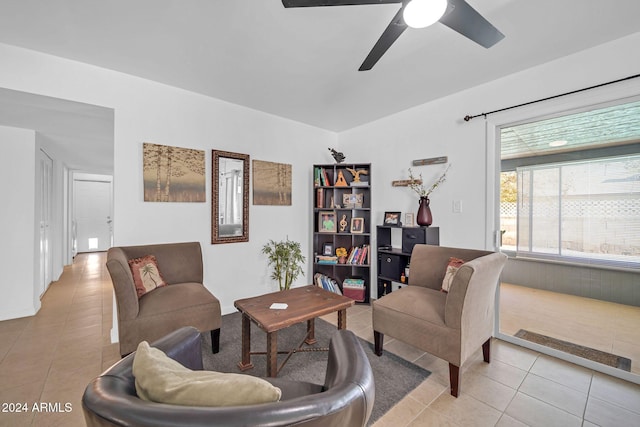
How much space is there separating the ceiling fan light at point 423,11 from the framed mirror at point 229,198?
8.09 feet

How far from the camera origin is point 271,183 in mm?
3637

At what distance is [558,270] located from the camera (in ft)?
11.0

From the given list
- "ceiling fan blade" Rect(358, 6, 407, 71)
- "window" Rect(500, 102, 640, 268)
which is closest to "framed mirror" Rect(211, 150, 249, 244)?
"ceiling fan blade" Rect(358, 6, 407, 71)

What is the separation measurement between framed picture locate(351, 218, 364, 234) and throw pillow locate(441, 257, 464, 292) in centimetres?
153

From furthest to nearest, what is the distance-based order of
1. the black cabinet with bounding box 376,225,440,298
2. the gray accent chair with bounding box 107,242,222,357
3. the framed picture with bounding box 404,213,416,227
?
the framed picture with bounding box 404,213,416,227, the black cabinet with bounding box 376,225,440,298, the gray accent chair with bounding box 107,242,222,357

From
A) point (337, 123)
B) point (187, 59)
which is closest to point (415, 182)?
point (337, 123)

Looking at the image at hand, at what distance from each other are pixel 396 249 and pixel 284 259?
150 centimetres

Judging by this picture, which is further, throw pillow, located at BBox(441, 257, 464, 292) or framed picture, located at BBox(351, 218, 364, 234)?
framed picture, located at BBox(351, 218, 364, 234)

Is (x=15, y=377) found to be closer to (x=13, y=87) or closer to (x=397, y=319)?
(x=13, y=87)

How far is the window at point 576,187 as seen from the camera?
88.4 inches

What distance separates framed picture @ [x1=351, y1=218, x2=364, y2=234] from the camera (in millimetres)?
3764

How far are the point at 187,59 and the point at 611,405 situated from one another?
13.6 ft

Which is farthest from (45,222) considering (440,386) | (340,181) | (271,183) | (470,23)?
(470,23)

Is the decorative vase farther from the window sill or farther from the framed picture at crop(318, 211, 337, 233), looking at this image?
the window sill
